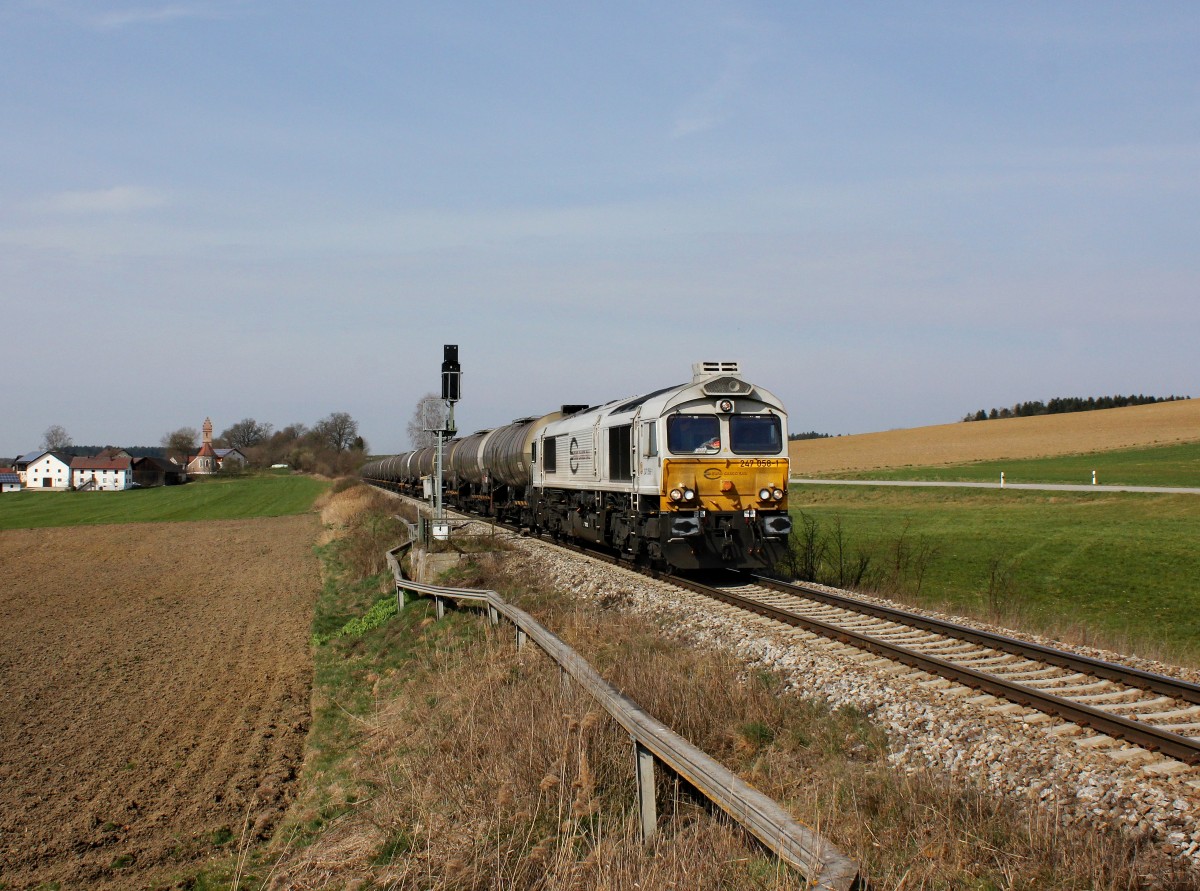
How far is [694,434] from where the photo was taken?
14266 mm

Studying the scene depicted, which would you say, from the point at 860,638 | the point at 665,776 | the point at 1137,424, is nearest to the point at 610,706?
the point at 665,776

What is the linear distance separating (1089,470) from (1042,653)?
47.5 metres

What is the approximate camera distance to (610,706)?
5414 mm

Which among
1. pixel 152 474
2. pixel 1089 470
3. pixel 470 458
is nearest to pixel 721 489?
pixel 470 458

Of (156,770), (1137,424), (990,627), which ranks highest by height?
(1137,424)

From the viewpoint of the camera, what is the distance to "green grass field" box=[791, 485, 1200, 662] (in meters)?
15.9

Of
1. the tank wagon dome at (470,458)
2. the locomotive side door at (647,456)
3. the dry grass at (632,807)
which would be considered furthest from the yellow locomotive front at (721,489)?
the tank wagon dome at (470,458)

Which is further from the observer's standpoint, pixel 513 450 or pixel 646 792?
pixel 513 450

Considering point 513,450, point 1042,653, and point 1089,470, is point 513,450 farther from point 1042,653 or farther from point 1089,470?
point 1089,470

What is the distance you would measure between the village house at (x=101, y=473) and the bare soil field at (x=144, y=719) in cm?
10386

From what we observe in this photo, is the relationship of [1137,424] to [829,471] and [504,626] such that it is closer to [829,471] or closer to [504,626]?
[829,471]

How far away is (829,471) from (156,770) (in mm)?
58957

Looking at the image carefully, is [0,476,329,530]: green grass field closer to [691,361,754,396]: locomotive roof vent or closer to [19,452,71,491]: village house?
[19,452,71,491]: village house

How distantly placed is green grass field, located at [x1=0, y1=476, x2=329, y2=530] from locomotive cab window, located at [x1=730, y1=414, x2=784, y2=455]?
1961 inches
